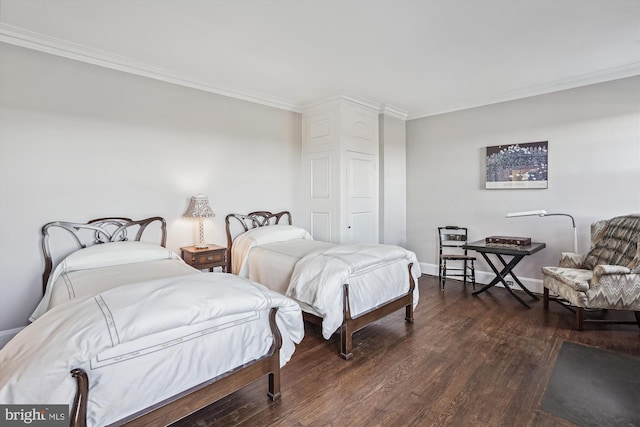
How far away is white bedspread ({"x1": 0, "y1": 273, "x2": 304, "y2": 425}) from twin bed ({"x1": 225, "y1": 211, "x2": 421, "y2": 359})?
743 millimetres

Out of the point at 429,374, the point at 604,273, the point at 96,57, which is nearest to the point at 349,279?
the point at 429,374

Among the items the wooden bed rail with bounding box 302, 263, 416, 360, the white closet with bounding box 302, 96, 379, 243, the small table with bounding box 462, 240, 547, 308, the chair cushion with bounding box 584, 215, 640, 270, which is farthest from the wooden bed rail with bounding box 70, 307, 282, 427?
the chair cushion with bounding box 584, 215, 640, 270

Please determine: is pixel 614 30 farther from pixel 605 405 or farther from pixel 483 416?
pixel 483 416

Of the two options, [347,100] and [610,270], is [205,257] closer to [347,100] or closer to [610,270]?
[347,100]

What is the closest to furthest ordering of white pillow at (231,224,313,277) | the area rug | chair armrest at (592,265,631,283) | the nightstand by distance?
1. the area rug
2. chair armrest at (592,265,631,283)
3. the nightstand
4. white pillow at (231,224,313,277)

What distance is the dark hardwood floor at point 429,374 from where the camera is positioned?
6.42 feet

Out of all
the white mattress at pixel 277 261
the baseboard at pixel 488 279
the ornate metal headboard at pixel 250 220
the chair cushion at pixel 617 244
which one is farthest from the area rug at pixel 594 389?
the ornate metal headboard at pixel 250 220

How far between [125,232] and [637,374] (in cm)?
465

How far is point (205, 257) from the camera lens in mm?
3643

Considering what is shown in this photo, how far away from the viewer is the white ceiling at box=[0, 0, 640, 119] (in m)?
2.43

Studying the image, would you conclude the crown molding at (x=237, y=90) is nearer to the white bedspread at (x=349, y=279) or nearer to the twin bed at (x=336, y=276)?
the twin bed at (x=336, y=276)

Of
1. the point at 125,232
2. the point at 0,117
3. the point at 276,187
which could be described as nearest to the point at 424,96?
the point at 276,187

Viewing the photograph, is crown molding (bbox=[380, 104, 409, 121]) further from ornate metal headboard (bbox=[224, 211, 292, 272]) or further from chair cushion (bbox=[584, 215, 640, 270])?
chair cushion (bbox=[584, 215, 640, 270])

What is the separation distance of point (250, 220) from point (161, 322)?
2.95m
